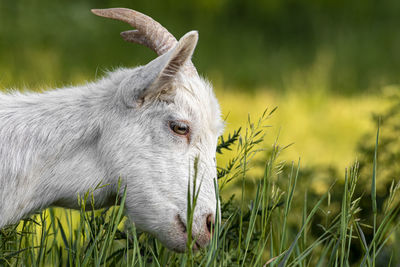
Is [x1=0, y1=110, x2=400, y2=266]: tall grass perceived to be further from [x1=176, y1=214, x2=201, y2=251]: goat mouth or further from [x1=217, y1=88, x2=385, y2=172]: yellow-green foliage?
[x1=217, y1=88, x2=385, y2=172]: yellow-green foliage

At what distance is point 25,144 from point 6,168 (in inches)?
5.6

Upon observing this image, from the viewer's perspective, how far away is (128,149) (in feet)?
10.1

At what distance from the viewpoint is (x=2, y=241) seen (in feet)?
10.5

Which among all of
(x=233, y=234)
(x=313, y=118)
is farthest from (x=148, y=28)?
(x=313, y=118)

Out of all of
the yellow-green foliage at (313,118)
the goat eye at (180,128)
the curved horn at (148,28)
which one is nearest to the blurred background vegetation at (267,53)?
the yellow-green foliage at (313,118)

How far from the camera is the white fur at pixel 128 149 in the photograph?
9.85 feet

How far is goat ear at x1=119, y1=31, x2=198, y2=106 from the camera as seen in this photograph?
2951 mm

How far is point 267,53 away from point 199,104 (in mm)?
12518

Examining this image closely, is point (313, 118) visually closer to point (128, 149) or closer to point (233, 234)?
point (233, 234)

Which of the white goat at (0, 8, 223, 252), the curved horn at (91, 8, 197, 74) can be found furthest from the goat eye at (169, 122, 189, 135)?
the curved horn at (91, 8, 197, 74)

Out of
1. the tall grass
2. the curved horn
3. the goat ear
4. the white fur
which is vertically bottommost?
the tall grass

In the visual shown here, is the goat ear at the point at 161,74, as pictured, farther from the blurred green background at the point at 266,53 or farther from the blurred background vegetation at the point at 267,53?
the blurred green background at the point at 266,53

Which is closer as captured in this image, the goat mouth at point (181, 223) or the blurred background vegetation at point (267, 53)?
the goat mouth at point (181, 223)

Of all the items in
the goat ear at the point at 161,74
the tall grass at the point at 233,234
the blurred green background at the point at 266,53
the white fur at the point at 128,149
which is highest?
the blurred green background at the point at 266,53
